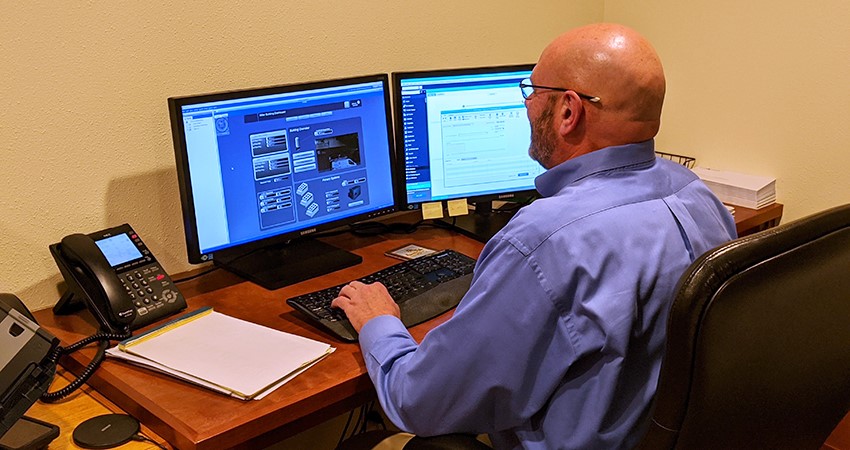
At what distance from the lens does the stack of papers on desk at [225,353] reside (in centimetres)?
134

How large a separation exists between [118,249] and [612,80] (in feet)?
3.35

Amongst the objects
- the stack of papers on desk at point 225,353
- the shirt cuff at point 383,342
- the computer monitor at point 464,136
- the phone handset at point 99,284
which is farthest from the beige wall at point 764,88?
the phone handset at point 99,284

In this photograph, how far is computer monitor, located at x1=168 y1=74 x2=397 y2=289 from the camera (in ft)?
5.46

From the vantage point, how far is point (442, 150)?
2.07 meters

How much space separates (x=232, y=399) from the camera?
4.29 feet

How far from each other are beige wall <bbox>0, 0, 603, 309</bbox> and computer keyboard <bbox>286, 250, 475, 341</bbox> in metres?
0.47

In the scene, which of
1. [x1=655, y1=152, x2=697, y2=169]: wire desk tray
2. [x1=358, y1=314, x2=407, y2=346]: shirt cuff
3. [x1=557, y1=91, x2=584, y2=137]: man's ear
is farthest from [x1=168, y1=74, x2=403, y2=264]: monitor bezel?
[x1=655, y1=152, x2=697, y2=169]: wire desk tray

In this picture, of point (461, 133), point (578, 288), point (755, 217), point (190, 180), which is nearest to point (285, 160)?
point (190, 180)

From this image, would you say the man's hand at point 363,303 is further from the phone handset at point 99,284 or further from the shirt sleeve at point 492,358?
the phone handset at point 99,284

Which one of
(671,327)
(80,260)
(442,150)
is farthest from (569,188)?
(80,260)

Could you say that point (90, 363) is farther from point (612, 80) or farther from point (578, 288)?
point (612, 80)

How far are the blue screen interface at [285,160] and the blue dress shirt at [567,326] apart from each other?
2.11 ft

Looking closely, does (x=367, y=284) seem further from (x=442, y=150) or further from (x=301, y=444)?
(x=301, y=444)

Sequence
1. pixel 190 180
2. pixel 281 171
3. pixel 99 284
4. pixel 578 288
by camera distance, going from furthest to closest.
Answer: pixel 281 171
pixel 190 180
pixel 99 284
pixel 578 288
